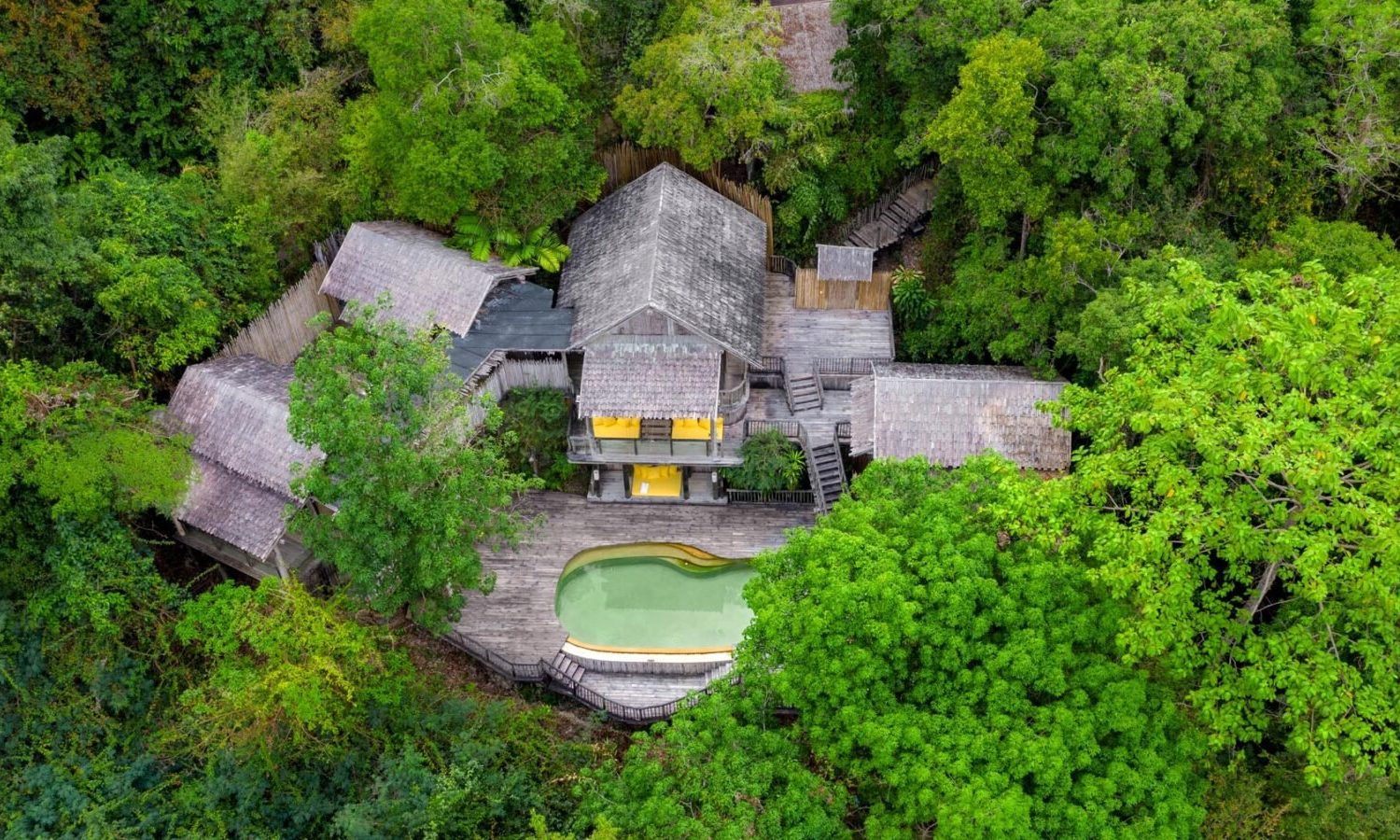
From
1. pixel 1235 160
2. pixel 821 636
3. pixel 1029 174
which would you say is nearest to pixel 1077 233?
pixel 1029 174

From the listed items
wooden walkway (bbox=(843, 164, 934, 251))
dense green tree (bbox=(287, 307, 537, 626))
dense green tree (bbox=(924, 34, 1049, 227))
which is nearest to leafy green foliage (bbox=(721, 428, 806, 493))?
dense green tree (bbox=(287, 307, 537, 626))

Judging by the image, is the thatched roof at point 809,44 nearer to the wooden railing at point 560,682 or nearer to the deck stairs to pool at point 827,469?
the deck stairs to pool at point 827,469

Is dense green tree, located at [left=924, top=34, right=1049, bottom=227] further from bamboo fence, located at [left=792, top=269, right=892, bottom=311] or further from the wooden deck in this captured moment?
the wooden deck

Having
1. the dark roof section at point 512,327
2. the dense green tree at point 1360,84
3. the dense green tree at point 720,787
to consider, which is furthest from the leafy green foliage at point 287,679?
the dense green tree at point 1360,84

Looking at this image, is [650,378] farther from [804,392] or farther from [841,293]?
[841,293]

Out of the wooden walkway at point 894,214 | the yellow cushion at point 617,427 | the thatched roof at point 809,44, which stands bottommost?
the yellow cushion at point 617,427

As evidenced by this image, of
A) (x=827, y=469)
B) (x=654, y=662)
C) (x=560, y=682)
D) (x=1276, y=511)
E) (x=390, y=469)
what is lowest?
(x=560, y=682)

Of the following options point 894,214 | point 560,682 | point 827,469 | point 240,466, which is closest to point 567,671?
point 560,682
